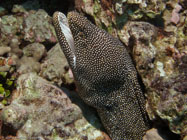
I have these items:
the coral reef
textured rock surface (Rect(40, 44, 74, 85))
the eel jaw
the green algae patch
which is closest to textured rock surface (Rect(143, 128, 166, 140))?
the coral reef

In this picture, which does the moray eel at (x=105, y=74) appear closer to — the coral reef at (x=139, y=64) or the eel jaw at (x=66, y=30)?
the eel jaw at (x=66, y=30)

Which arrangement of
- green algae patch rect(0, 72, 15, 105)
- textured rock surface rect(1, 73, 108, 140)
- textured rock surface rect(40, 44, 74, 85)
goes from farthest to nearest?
textured rock surface rect(40, 44, 74, 85) < green algae patch rect(0, 72, 15, 105) < textured rock surface rect(1, 73, 108, 140)

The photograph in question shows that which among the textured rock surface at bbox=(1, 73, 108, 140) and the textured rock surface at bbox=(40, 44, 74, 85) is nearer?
the textured rock surface at bbox=(1, 73, 108, 140)

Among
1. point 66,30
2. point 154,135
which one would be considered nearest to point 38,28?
point 66,30

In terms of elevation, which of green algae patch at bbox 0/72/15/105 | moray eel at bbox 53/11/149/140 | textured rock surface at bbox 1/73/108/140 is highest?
moray eel at bbox 53/11/149/140

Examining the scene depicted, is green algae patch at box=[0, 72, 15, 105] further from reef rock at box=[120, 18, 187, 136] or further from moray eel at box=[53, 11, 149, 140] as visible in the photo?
reef rock at box=[120, 18, 187, 136]

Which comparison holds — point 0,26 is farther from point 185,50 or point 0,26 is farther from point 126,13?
point 185,50

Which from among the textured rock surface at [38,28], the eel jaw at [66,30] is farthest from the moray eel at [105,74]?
the textured rock surface at [38,28]

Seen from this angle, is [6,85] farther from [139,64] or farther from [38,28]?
[139,64]
